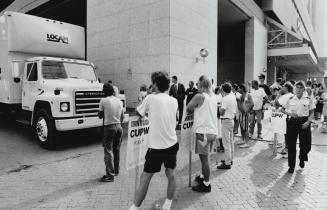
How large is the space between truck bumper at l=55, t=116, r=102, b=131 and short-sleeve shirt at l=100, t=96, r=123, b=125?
8.39 feet

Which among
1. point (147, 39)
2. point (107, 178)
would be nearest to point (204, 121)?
point (107, 178)

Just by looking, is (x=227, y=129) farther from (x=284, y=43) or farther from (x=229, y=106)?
(x=284, y=43)

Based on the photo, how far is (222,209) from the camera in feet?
13.1

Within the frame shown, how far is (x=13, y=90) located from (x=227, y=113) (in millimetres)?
7134

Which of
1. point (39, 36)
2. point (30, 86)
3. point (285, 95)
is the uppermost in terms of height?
point (39, 36)

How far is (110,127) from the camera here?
500 centimetres

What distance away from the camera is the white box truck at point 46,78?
288 inches

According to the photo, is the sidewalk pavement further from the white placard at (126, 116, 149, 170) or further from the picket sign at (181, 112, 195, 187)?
the white placard at (126, 116, 149, 170)

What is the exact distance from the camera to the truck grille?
742cm

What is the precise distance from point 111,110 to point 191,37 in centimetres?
1032

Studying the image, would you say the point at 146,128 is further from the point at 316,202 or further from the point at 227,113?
the point at 316,202

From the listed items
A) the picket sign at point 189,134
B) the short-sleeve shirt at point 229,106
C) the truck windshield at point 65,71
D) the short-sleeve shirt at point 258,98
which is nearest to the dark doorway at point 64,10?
the truck windshield at point 65,71

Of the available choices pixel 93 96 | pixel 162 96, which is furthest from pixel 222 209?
pixel 93 96

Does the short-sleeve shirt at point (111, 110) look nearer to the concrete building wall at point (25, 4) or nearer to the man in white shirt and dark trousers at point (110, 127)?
the man in white shirt and dark trousers at point (110, 127)
